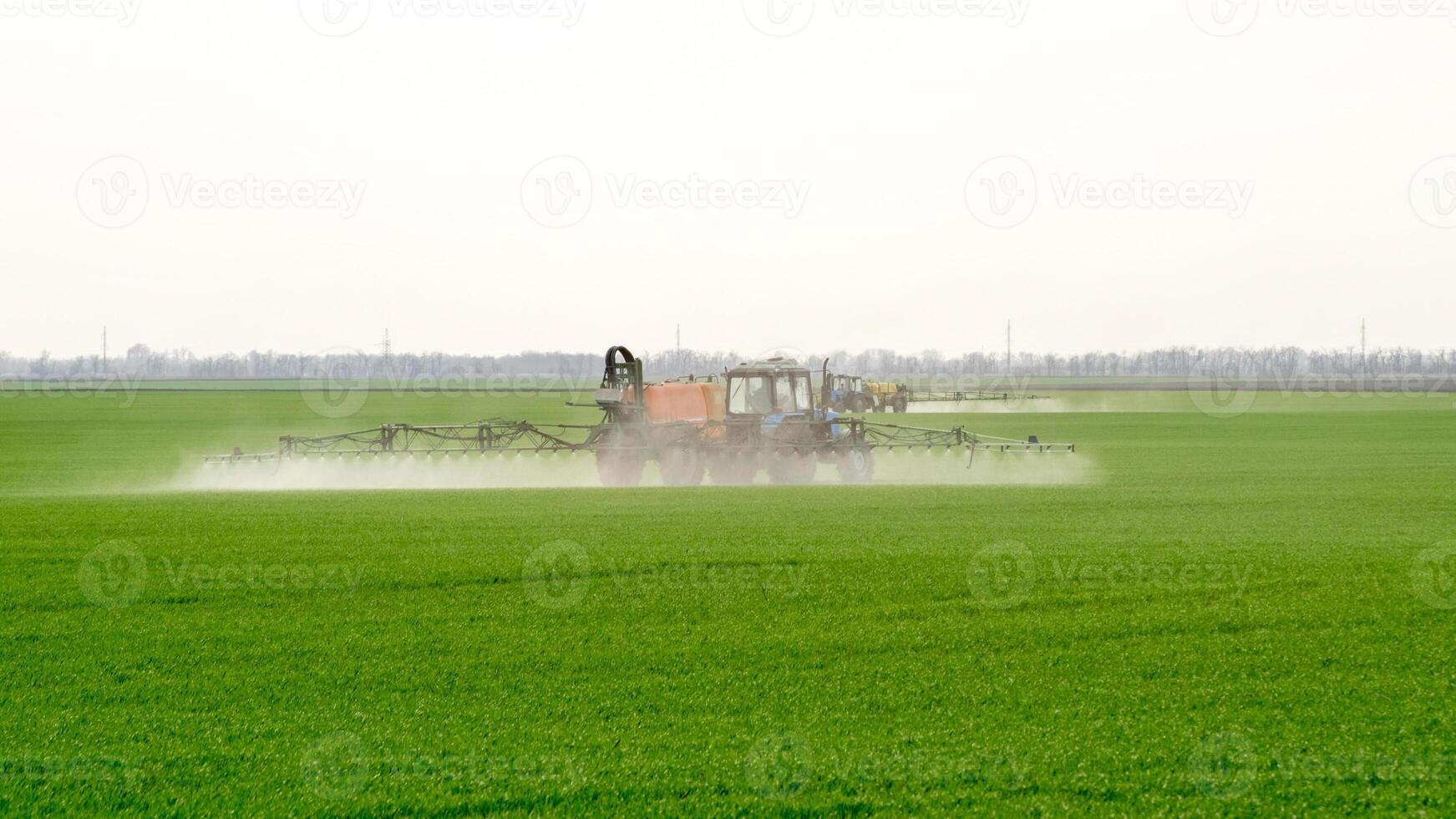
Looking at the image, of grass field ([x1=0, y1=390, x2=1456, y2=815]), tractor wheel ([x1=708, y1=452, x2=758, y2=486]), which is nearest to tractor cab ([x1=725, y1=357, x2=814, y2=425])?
tractor wheel ([x1=708, y1=452, x2=758, y2=486])


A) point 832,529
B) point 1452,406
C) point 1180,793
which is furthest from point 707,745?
point 1452,406

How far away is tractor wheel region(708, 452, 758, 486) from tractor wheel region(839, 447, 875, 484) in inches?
85.2

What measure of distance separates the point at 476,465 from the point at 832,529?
45.1ft

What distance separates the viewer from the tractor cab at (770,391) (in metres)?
26.2

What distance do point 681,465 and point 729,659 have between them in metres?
16.2

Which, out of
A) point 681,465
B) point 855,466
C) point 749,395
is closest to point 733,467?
point 681,465

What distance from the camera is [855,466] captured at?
2714 cm

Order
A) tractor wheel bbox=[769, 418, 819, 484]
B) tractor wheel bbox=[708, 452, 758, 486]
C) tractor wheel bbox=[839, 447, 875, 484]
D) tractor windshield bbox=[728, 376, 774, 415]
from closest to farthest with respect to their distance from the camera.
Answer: tractor wheel bbox=[769, 418, 819, 484], tractor wheel bbox=[708, 452, 758, 486], tractor windshield bbox=[728, 376, 774, 415], tractor wheel bbox=[839, 447, 875, 484]

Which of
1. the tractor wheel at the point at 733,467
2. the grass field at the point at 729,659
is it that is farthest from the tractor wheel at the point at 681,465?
the grass field at the point at 729,659

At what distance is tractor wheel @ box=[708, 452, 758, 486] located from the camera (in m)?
26.1

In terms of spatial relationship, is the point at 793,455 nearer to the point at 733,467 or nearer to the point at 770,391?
the point at 733,467

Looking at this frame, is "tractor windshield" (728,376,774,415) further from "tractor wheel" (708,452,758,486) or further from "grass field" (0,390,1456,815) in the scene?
"grass field" (0,390,1456,815)

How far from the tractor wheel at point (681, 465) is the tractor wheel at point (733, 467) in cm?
41

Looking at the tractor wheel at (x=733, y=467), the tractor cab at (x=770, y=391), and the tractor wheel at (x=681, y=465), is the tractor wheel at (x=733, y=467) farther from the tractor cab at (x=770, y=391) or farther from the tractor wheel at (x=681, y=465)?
the tractor cab at (x=770, y=391)
